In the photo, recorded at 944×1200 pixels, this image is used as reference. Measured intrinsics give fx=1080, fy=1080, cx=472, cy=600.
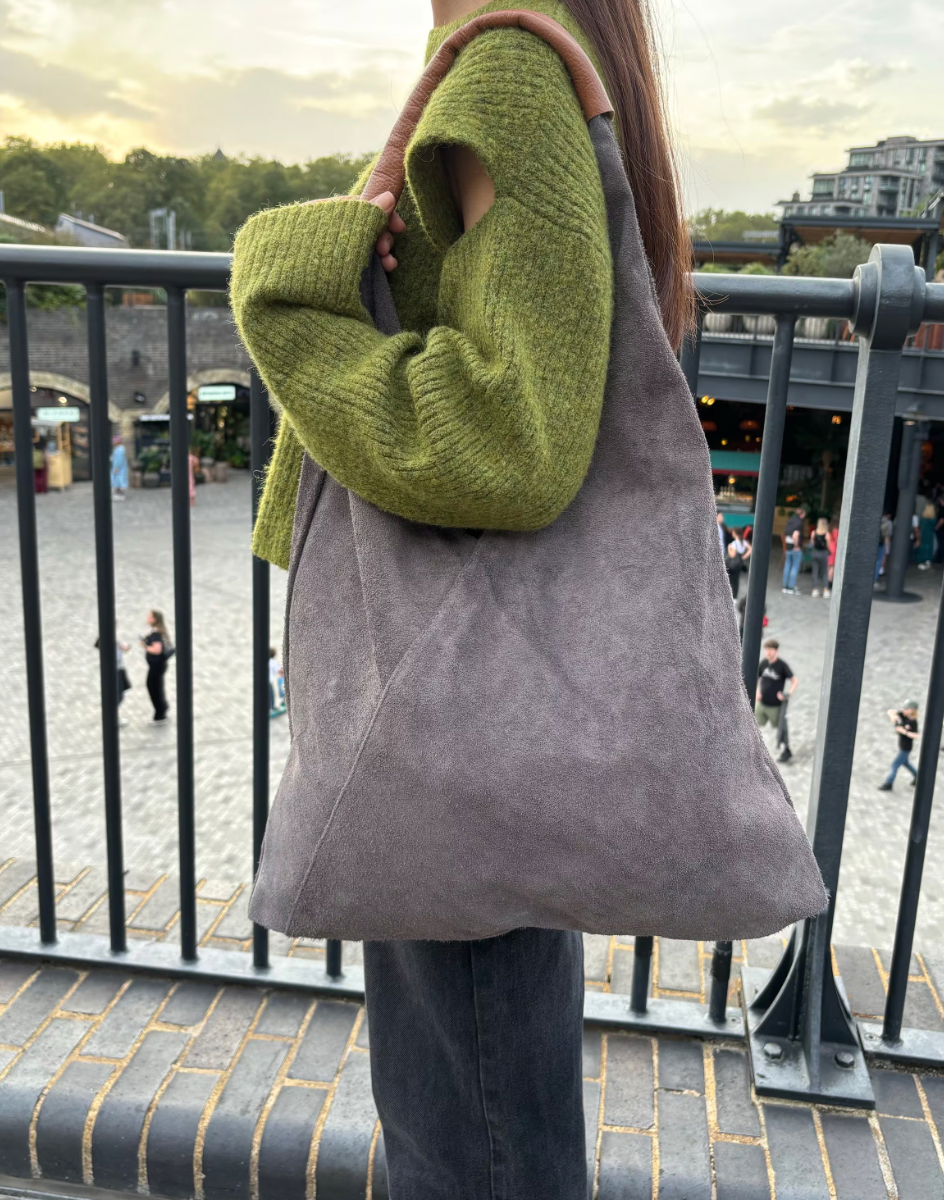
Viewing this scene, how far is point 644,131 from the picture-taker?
3.93 feet

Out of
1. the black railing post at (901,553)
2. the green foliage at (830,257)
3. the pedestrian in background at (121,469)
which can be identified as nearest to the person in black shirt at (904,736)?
the black railing post at (901,553)

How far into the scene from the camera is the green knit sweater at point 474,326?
101cm

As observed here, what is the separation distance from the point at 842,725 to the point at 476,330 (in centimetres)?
103

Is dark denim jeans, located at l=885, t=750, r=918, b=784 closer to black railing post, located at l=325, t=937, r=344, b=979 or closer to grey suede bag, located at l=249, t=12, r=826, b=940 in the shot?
black railing post, located at l=325, t=937, r=344, b=979

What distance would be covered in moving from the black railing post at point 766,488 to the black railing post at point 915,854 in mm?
283

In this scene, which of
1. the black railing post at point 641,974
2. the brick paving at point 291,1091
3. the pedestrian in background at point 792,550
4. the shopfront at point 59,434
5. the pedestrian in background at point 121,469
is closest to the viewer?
the brick paving at point 291,1091

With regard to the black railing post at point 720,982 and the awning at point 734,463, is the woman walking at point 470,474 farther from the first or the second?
the awning at point 734,463

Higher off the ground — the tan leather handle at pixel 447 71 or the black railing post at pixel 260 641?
the tan leather handle at pixel 447 71

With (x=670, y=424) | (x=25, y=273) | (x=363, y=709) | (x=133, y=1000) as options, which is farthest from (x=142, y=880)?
(x=670, y=424)

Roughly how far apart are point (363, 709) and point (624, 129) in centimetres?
69

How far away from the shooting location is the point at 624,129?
1188mm

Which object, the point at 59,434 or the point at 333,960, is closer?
the point at 333,960

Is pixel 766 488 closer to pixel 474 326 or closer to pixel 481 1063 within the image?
pixel 474 326

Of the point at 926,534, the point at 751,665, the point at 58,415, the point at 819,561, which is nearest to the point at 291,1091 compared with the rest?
the point at 751,665
